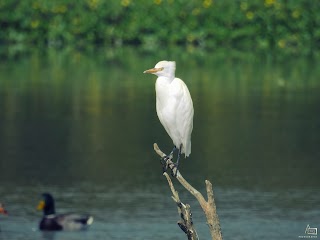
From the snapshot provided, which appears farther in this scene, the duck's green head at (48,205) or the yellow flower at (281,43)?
the yellow flower at (281,43)

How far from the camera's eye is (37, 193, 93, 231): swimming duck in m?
14.8

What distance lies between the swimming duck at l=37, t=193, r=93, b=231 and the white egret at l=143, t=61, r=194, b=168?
496 cm

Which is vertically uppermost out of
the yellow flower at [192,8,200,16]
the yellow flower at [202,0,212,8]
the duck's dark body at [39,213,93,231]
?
the yellow flower at [202,0,212,8]

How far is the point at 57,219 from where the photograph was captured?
15.1 metres

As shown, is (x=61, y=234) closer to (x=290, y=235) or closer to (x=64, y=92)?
(x=290, y=235)

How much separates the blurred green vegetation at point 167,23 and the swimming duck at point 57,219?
24.9 metres

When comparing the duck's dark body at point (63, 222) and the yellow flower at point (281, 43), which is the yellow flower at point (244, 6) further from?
the duck's dark body at point (63, 222)

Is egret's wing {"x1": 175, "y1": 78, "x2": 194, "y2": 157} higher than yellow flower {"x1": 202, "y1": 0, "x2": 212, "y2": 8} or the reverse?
the reverse

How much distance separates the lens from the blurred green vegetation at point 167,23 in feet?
133

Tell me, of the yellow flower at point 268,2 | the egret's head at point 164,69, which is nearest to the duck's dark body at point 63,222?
the egret's head at point 164,69

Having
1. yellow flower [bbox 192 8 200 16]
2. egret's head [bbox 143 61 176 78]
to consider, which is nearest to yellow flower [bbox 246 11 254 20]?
yellow flower [bbox 192 8 200 16]

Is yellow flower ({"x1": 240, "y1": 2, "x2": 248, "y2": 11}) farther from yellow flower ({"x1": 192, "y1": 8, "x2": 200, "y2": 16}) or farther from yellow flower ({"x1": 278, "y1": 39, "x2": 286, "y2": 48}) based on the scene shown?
yellow flower ({"x1": 278, "y1": 39, "x2": 286, "y2": 48})

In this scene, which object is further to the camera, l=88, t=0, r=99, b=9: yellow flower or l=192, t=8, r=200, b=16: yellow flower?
l=88, t=0, r=99, b=9: yellow flower

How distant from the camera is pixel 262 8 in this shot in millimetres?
41031
